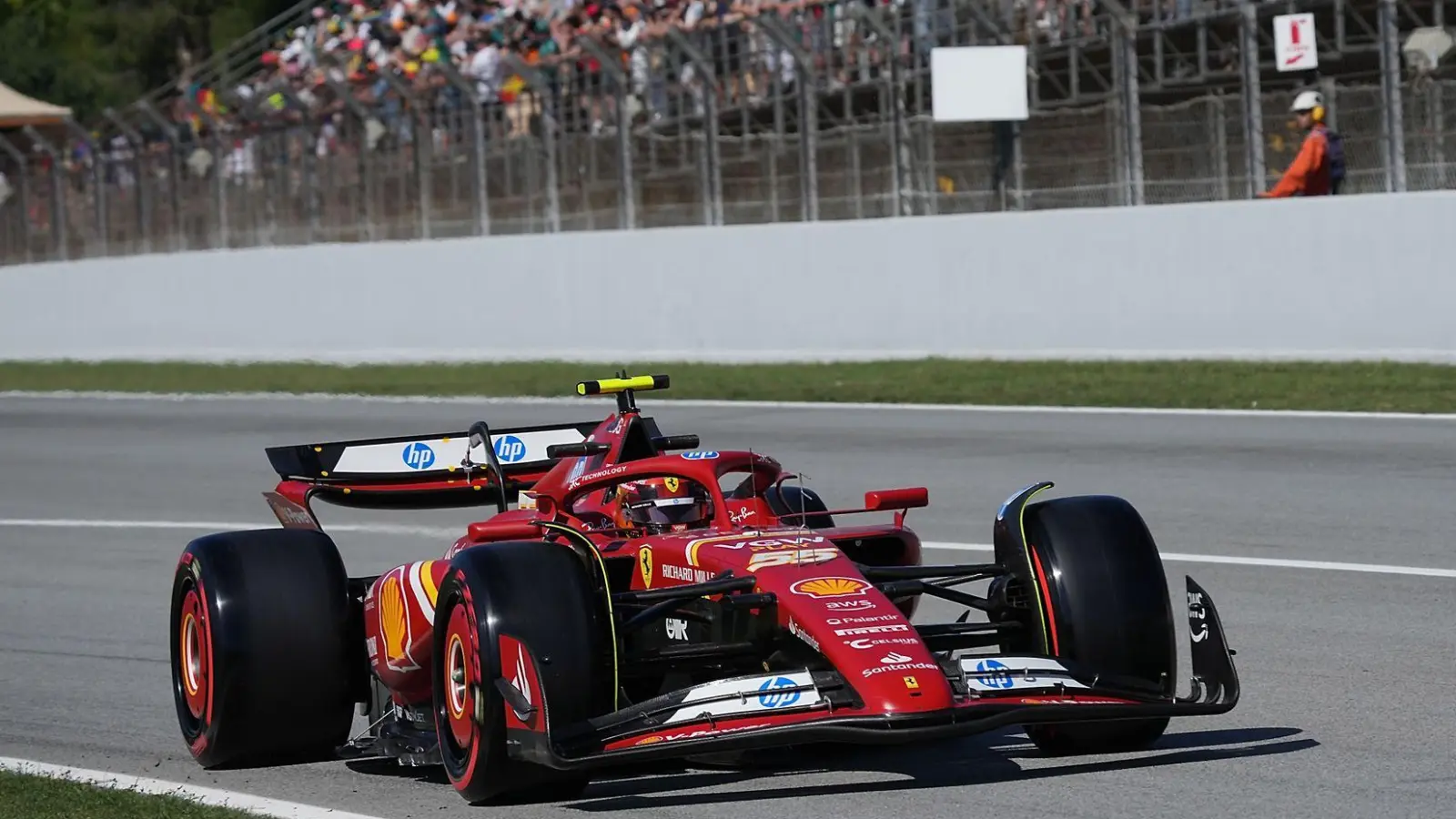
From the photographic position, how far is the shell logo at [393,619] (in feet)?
Answer: 22.1

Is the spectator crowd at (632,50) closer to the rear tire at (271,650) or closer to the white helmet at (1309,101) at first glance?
the white helmet at (1309,101)

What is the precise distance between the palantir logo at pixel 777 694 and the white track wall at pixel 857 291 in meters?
11.8

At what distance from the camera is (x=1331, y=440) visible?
14.0 metres

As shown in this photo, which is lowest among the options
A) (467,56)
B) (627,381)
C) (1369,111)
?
(627,381)

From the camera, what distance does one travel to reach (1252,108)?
710 inches

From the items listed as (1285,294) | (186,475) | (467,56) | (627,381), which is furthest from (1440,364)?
(467,56)

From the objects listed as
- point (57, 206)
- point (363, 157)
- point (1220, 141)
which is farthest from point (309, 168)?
point (1220, 141)

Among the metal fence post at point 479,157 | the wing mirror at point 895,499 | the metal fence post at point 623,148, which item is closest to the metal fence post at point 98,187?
the metal fence post at point 479,157

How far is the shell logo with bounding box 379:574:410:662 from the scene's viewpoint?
6.73 meters

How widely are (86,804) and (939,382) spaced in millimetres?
12407

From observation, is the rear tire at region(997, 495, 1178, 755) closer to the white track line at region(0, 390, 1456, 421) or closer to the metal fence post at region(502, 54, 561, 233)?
the white track line at region(0, 390, 1456, 421)

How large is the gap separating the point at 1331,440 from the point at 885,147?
7346mm

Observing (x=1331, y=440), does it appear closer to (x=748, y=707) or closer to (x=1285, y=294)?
(x=1285, y=294)

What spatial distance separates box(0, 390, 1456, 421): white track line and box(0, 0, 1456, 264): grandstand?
272cm
